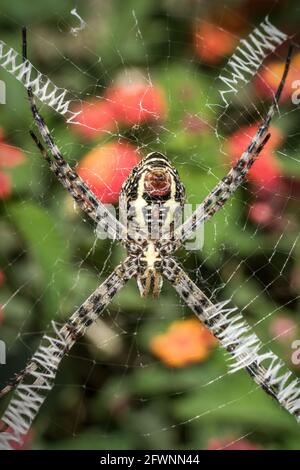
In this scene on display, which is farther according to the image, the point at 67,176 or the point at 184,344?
the point at 184,344

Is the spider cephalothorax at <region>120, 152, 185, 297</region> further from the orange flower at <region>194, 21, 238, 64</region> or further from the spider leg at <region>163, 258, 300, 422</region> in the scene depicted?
the orange flower at <region>194, 21, 238, 64</region>

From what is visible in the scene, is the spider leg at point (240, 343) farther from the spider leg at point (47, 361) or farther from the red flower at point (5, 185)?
the red flower at point (5, 185)

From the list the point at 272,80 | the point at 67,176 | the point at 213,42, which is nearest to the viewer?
the point at 67,176

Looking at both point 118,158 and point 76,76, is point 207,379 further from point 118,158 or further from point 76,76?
point 76,76

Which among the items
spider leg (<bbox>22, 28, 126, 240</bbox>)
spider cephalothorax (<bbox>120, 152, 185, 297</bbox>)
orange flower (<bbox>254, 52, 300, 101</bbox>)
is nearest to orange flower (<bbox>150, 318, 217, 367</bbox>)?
spider cephalothorax (<bbox>120, 152, 185, 297</bbox>)

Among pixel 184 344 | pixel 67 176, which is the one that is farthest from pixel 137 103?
pixel 184 344

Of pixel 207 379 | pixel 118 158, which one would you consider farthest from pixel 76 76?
pixel 207 379

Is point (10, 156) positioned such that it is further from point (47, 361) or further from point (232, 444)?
point (232, 444)
